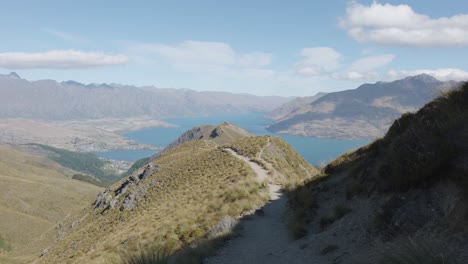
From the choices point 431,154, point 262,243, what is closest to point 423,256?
point 431,154

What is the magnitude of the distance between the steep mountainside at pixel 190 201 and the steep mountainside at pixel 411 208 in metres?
5.73

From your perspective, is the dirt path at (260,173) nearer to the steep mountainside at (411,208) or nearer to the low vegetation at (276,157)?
the low vegetation at (276,157)

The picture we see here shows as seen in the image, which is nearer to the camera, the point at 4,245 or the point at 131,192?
the point at 131,192

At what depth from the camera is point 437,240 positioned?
7.89m

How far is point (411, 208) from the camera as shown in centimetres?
999

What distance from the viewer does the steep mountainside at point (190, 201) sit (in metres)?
22.3

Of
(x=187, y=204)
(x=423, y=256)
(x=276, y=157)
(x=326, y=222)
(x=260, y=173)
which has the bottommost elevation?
(x=187, y=204)

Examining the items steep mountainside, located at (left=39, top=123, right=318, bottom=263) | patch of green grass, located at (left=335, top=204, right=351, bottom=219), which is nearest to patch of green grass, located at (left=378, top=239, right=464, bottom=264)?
patch of green grass, located at (left=335, top=204, right=351, bottom=219)

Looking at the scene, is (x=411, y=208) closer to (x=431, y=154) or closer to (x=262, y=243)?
(x=431, y=154)

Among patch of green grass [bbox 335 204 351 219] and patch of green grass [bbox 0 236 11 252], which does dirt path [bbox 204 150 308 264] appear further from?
patch of green grass [bbox 0 236 11 252]

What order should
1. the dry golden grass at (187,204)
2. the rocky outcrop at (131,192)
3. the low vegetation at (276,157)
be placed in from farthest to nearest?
the rocky outcrop at (131,192)
the low vegetation at (276,157)
the dry golden grass at (187,204)

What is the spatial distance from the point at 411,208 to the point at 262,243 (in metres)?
6.96

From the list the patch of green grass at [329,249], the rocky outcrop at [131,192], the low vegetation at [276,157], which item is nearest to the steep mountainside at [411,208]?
the patch of green grass at [329,249]

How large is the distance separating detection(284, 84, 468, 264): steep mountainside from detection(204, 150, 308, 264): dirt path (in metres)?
0.68
